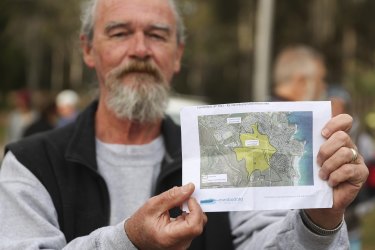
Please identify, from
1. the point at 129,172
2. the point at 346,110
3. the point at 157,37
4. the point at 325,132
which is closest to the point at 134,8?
the point at 157,37

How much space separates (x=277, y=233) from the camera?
7.32 feet

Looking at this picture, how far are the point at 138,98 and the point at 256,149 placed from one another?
0.66m

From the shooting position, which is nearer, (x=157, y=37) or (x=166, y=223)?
(x=166, y=223)

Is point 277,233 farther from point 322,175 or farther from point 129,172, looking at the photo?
point 129,172

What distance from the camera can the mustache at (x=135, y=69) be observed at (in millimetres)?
2480

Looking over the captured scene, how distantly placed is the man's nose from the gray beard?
0.27ft

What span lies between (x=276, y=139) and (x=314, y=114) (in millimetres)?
133

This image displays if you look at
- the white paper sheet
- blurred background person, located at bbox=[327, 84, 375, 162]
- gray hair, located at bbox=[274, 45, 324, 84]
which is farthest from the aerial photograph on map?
blurred background person, located at bbox=[327, 84, 375, 162]

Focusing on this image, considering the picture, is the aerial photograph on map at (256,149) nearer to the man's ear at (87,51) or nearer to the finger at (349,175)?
the finger at (349,175)

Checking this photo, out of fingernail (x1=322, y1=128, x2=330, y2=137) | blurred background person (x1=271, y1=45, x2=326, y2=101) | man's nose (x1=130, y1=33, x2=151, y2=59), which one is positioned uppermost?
man's nose (x1=130, y1=33, x2=151, y2=59)

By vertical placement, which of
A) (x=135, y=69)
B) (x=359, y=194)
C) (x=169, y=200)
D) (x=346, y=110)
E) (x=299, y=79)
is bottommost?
(x=359, y=194)

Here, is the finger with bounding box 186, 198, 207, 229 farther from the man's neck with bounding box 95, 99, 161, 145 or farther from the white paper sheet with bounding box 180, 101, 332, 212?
the man's neck with bounding box 95, 99, 161, 145

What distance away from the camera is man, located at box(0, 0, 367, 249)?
193 cm

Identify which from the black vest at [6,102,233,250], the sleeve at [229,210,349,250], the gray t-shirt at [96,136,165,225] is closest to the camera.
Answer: the sleeve at [229,210,349,250]
